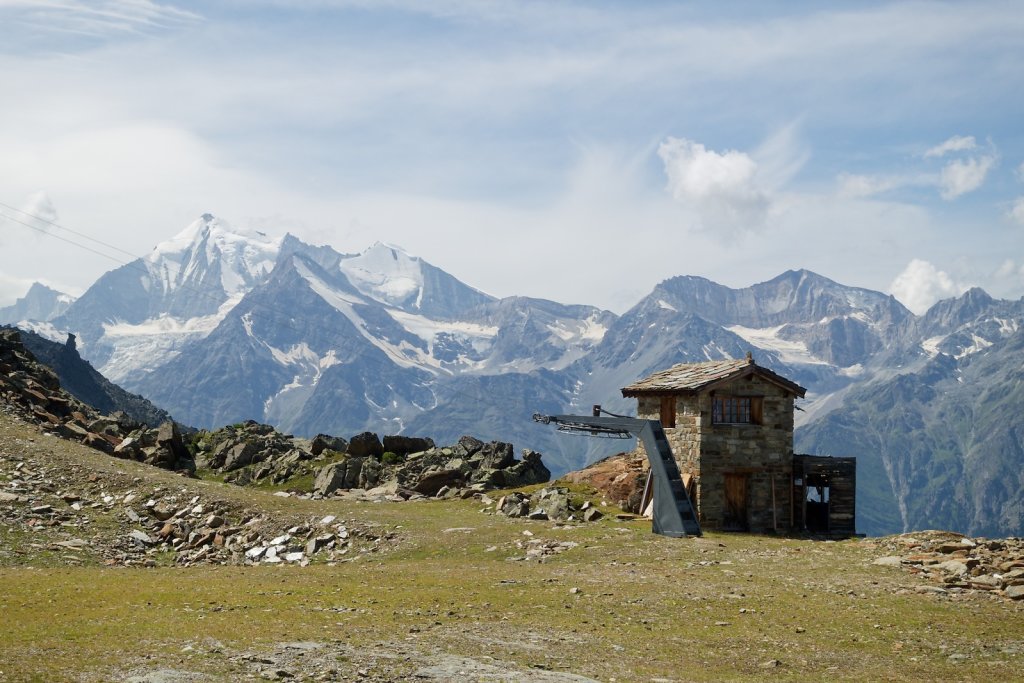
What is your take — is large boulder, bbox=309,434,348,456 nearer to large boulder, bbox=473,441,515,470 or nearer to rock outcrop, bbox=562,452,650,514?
large boulder, bbox=473,441,515,470

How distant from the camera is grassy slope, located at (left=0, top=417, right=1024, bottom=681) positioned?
80.1 feet

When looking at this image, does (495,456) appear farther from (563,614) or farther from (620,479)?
(563,614)

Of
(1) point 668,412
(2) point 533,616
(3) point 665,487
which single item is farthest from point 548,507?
(2) point 533,616

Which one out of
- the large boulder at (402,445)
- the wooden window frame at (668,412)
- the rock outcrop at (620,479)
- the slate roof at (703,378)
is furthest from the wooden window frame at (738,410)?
the large boulder at (402,445)

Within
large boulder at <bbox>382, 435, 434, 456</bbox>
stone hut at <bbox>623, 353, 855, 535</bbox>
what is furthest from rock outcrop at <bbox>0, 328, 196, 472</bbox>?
stone hut at <bbox>623, 353, 855, 535</bbox>

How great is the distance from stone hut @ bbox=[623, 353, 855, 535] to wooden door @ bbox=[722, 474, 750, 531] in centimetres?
6

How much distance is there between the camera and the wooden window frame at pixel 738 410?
56.1 meters

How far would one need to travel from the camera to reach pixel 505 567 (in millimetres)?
40969

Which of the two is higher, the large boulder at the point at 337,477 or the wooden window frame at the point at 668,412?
the wooden window frame at the point at 668,412

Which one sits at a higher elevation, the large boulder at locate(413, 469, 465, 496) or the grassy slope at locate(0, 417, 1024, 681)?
the large boulder at locate(413, 469, 465, 496)

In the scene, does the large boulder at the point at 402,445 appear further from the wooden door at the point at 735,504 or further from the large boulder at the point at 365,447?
the wooden door at the point at 735,504

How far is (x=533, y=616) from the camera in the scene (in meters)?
30.6

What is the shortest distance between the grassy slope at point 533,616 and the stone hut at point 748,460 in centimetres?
1057

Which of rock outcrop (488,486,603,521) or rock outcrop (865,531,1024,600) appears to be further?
rock outcrop (488,486,603,521)
